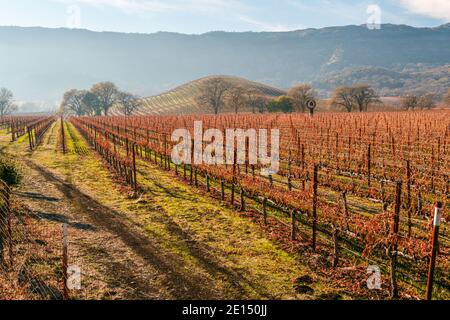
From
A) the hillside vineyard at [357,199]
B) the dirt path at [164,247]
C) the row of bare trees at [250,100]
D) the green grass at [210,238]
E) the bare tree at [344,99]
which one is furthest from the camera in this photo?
the row of bare trees at [250,100]

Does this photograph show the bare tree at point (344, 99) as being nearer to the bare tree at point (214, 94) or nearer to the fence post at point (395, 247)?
the bare tree at point (214, 94)

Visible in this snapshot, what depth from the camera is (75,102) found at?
449ft

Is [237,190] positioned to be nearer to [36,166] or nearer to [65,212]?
[65,212]

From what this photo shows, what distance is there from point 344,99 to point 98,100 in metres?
88.7

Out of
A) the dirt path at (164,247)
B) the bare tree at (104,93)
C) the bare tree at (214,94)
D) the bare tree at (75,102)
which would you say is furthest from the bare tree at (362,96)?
the bare tree at (75,102)

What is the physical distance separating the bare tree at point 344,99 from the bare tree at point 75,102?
92101 mm

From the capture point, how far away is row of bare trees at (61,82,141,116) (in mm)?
131250

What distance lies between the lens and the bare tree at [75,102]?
134875mm

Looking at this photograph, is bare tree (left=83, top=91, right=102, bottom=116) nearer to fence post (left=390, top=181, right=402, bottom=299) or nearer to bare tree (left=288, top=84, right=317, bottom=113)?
bare tree (left=288, top=84, right=317, bottom=113)

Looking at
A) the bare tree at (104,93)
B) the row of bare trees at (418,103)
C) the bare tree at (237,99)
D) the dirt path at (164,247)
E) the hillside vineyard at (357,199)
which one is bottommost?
the dirt path at (164,247)

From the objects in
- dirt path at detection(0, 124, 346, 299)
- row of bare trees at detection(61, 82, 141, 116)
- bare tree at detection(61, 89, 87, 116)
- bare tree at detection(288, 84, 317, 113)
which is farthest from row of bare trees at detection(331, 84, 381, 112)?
bare tree at detection(61, 89, 87, 116)

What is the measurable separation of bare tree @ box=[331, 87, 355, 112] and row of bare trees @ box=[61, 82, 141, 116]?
75.6 metres
